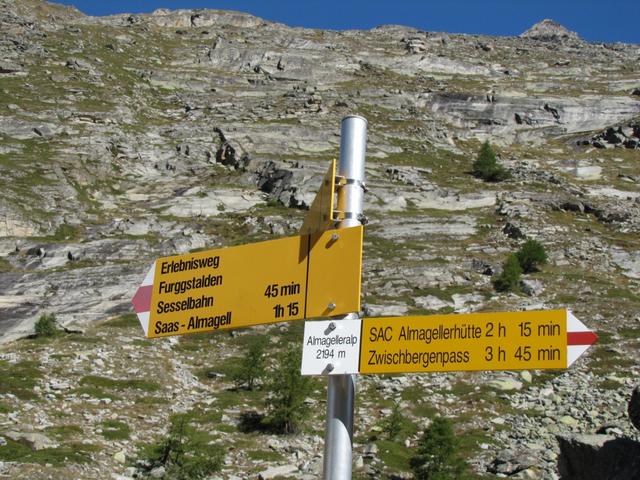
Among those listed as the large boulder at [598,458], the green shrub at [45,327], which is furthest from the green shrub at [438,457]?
the green shrub at [45,327]

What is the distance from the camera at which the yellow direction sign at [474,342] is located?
4824mm

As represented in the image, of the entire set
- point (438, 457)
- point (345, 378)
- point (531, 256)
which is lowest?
point (345, 378)

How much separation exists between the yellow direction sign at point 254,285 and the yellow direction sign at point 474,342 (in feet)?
1.45

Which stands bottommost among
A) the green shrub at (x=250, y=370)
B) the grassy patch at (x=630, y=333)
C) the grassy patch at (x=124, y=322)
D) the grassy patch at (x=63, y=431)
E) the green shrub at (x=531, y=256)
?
the grassy patch at (x=63, y=431)

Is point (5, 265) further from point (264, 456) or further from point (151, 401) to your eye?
point (264, 456)

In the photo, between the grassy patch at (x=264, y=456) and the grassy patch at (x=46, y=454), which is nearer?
the grassy patch at (x=46, y=454)

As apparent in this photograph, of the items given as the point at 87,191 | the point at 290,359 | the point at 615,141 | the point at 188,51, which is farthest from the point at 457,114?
the point at 290,359

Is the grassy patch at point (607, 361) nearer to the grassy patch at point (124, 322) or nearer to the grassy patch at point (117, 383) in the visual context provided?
the grassy patch at point (117, 383)

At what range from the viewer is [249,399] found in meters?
34.5

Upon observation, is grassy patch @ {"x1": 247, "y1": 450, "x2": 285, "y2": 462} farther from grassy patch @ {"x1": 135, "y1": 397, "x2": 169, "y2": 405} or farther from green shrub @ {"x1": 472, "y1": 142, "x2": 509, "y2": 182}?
green shrub @ {"x1": 472, "y1": 142, "x2": 509, "y2": 182}

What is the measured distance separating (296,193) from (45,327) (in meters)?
39.5

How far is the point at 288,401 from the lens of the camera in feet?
100

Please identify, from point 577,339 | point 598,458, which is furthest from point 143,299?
point 598,458

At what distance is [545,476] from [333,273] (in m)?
→ 23.0
